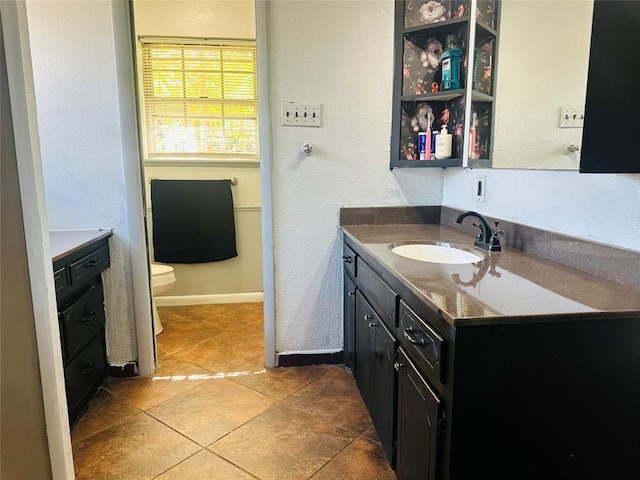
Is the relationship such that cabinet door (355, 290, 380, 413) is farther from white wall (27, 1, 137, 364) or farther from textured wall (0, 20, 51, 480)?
white wall (27, 1, 137, 364)

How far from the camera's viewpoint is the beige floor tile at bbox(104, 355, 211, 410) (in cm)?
219

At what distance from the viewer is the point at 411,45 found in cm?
226

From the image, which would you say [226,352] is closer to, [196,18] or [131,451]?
[131,451]

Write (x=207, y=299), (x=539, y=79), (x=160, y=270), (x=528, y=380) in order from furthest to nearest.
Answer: (x=207, y=299)
(x=160, y=270)
(x=539, y=79)
(x=528, y=380)

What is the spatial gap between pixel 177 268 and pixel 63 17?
77.6 inches

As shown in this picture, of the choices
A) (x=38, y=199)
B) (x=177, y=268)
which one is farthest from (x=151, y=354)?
(x=38, y=199)

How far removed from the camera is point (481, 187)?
2.01m

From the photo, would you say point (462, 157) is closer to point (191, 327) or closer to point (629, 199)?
point (629, 199)

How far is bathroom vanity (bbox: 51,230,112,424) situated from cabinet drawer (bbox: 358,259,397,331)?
3.97ft

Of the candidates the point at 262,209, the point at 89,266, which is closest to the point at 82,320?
the point at 89,266

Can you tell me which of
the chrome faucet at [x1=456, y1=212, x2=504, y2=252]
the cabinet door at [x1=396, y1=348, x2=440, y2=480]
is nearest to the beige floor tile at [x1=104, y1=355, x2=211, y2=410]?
the cabinet door at [x1=396, y1=348, x2=440, y2=480]

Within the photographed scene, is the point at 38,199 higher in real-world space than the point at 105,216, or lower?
higher

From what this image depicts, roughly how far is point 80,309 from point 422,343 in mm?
1584

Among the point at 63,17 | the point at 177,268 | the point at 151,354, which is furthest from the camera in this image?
the point at 177,268
